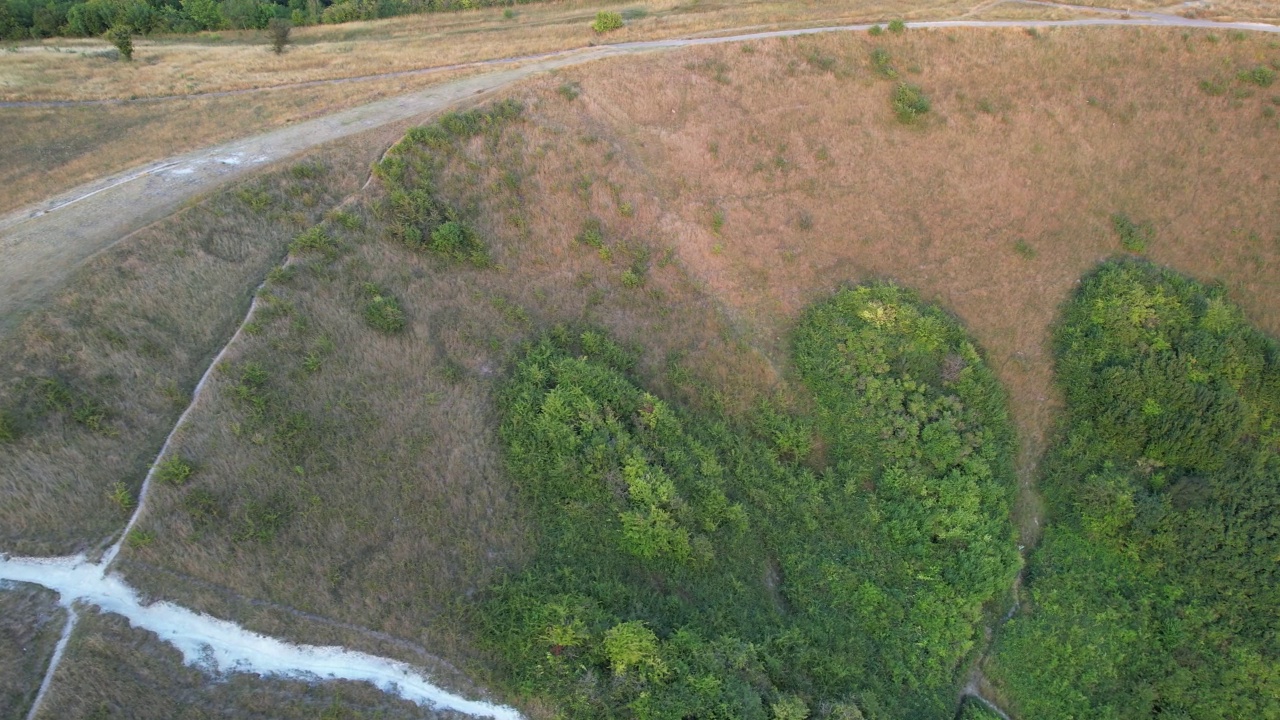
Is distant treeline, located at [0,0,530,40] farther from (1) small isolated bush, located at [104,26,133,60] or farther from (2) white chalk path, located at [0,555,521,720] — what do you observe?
(2) white chalk path, located at [0,555,521,720]

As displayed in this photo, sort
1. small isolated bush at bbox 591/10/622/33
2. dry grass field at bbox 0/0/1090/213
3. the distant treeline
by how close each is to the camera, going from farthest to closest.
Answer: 1. the distant treeline
2. small isolated bush at bbox 591/10/622/33
3. dry grass field at bbox 0/0/1090/213

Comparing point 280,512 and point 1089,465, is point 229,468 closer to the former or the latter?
point 280,512

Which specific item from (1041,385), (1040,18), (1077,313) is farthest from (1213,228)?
(1040,18)

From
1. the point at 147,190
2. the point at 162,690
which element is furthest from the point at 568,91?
the point at 162,690

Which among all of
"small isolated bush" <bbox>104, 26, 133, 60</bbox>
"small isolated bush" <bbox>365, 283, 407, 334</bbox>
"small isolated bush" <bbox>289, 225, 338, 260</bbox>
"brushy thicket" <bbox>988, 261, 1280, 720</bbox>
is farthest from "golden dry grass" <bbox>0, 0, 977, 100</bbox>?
"brushy thicket" <bbox>988, 261, 1280, 720</bbox>

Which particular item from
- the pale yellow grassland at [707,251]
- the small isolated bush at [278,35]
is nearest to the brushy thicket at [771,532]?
the pale yellow grassland at [707,251]

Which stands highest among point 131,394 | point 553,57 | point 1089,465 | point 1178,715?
point 553,57
